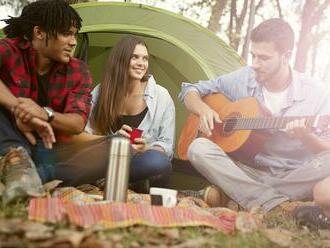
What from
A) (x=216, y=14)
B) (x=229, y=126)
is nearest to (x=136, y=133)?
(x=229, y=126)

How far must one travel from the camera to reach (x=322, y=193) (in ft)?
8.02

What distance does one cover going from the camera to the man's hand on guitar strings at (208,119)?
309 cm

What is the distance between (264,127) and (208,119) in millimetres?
379

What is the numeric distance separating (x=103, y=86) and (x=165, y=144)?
1.95 ft

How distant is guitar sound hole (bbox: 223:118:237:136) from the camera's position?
10.0ft

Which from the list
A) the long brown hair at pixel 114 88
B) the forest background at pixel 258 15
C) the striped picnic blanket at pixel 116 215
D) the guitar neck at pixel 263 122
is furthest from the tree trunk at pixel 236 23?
the striped picnic blanket at pixel 116 215

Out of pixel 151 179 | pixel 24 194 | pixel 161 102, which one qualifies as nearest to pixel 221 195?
pixel 151 179

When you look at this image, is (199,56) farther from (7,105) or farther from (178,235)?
(178,235)

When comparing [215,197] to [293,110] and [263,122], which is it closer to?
[263,122]

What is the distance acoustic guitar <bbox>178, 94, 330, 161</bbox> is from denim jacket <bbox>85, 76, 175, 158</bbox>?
273mm

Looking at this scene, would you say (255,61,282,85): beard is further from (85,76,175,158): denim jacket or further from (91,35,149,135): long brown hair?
(91,35,149,135): long brown hair

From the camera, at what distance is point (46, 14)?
2.52 metres

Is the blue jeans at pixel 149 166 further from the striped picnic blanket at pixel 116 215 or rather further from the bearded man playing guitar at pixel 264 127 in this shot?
the striped picnic blanket at pixel 116 215

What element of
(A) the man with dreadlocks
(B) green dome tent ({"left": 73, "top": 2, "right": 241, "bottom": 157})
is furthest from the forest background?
(A) the man with dreadlocks
